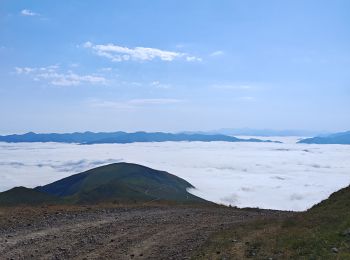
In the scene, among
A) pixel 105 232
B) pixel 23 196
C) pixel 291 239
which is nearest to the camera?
pixel 291 239

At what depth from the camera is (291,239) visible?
17.4 meters

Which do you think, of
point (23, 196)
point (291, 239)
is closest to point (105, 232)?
point (291, 239)

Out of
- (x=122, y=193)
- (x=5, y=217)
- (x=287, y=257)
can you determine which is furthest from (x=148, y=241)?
(x=122, y=193)

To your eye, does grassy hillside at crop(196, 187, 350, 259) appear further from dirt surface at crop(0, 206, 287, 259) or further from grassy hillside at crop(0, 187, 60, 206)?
grassy hillside at crop(0, 187, 60, 206)

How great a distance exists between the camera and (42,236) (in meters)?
20.2

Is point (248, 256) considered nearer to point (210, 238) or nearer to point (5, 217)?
point (210, 238)

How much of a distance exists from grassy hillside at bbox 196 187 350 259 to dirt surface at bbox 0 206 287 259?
4.04 feet

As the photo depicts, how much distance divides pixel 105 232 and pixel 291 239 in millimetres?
9008

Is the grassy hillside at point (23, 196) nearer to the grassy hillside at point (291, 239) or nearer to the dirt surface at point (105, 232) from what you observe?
the dirt surface at point (105, 232)

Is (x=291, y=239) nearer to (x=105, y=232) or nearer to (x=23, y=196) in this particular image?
(x=105, y=232)

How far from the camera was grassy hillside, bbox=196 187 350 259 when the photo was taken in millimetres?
15430

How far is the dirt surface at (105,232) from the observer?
688 inches

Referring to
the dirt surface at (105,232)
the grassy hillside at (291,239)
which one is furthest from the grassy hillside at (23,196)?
the grassy hillside at (291,239)

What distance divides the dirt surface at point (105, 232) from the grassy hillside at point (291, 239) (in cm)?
123
